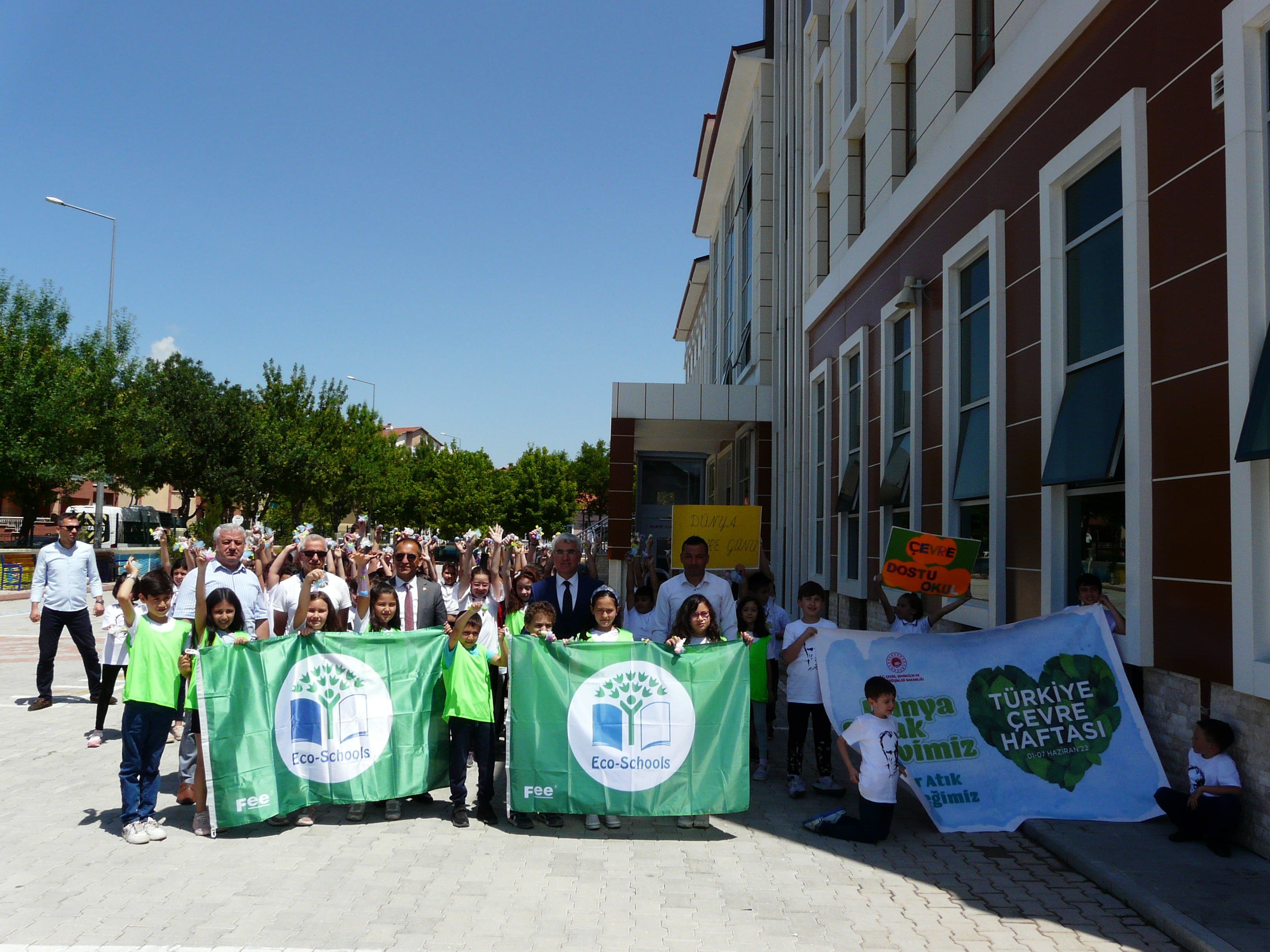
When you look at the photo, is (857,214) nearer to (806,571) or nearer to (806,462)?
(806,462)

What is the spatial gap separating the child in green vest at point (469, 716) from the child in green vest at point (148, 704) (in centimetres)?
181

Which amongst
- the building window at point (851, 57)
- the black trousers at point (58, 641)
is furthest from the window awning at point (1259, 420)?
the building window at point (851, 57)

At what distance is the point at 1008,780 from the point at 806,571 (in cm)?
1294

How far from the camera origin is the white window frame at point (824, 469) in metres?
18.0

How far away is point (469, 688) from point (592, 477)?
244 ft

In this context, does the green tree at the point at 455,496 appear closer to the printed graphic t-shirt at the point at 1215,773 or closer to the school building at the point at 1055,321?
the school building at the point at 1055,321

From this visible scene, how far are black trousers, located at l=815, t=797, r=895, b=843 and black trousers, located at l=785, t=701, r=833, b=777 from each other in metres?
1.20

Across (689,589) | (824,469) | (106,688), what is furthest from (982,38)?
(106,688)

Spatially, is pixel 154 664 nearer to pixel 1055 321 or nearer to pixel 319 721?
pixel 319 721

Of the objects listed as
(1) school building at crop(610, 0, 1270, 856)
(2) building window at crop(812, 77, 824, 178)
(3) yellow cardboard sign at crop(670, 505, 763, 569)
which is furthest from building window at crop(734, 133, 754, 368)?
(3) yellow cardboard sign at crop(670, 505, 763, 569)

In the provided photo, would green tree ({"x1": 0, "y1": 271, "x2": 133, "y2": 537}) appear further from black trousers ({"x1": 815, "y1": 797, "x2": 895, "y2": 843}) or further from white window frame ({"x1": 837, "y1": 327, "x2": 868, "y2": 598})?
black trousers ({"x1": 815, "y1": 797, "x2": 895, "y2": 843})

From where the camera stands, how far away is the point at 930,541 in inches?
324

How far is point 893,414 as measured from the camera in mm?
14469

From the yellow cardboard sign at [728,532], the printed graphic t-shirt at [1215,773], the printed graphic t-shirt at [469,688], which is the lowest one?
the printed graphic t-shirt at [1215,773]
